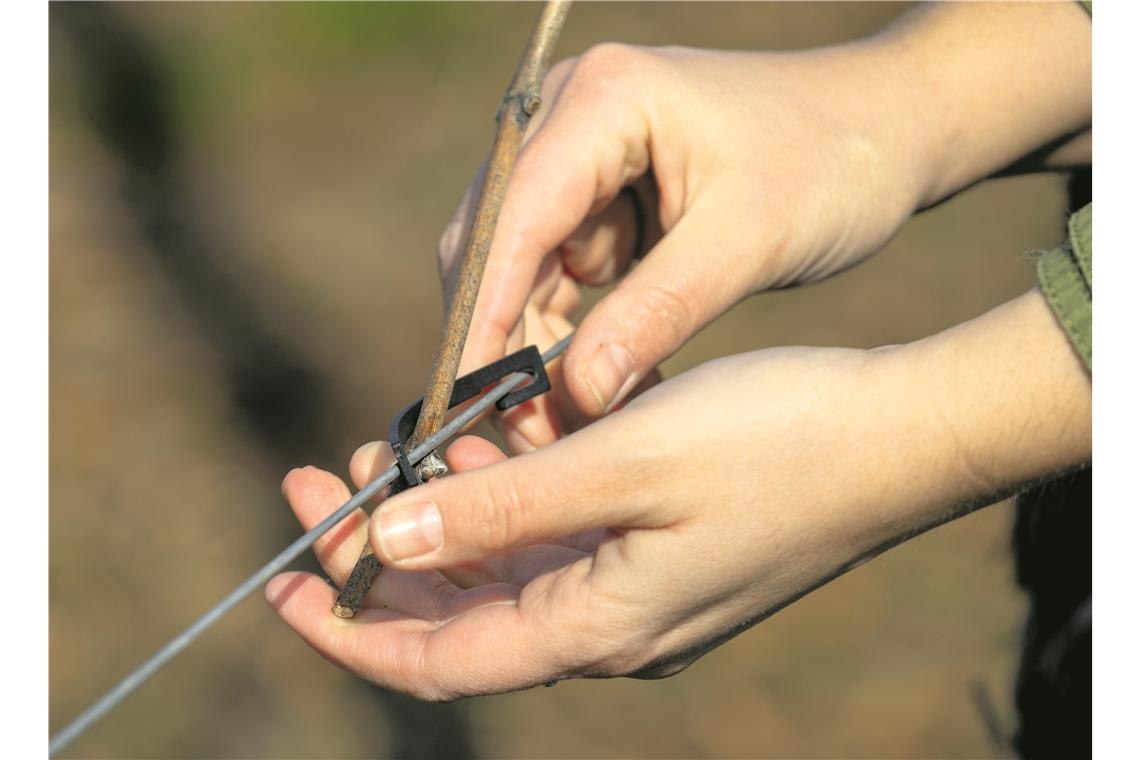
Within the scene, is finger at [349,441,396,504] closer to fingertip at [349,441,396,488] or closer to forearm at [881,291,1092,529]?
fingertip at [349,441,396,488]

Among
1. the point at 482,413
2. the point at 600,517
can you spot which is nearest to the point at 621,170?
the point at 482,413

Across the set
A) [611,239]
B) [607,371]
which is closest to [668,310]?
[607,371]

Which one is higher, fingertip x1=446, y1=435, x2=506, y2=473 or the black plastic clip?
the black plastic clip

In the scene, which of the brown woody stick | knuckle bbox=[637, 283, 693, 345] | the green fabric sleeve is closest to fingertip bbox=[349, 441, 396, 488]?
the brown woody stick

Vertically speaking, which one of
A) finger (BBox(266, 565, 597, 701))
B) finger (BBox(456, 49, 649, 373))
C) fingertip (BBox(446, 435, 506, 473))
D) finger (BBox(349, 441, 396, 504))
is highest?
finger (BBox(456, 49, 649, 373))

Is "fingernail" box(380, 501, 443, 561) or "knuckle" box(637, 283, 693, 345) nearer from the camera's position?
"fingernail" box(380, 501, 443, 561)

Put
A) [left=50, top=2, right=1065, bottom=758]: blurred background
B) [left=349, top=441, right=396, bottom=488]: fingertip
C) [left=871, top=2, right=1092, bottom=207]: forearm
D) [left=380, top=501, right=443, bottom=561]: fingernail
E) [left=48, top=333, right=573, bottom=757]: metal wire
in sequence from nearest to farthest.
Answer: [left=48, top=333, right=573, bottom=757]: metal wire
[left=380, top=501, right=443, bottom=561]: fingernail
[left=349, top=441, right=396, bottom=488]: fingertip
[left=871, top=2, right=1092, bottom=207]: forearm
[left=50, top=2, right=1065, bottom=758]: blurred background

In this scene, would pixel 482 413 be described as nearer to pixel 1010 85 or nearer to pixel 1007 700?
pixel 1010 85

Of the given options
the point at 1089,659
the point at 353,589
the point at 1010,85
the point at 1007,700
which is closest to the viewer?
the point at 353,589
